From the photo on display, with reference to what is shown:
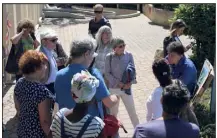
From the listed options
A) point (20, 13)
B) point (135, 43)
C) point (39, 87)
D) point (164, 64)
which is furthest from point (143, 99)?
point (135, 43)

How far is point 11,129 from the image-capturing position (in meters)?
6.24

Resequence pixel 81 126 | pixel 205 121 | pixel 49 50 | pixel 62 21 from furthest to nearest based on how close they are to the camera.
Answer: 1. pixel 62 21
2. pixel 205 121
3. pixel 49 50
4. pixel 81 126

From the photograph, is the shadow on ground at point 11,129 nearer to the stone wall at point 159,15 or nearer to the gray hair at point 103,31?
the gray hair at point 103,31

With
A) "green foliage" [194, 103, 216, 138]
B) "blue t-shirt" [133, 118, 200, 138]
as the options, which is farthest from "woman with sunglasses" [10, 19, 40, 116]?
"blue t-shirt" [133, 118, 200, 138]

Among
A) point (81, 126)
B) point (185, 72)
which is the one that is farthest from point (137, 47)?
point (81, 126)

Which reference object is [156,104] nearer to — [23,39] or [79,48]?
[79,48]

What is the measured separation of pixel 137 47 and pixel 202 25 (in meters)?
4.62

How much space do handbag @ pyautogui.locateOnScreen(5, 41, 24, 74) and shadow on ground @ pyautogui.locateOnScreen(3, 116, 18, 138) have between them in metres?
0.77

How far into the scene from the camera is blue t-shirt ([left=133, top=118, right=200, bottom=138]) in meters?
3.15

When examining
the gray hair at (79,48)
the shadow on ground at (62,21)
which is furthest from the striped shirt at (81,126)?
the shadow on ground at (62,21)

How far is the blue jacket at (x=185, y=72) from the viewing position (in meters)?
5.05

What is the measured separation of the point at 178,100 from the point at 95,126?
66 cm

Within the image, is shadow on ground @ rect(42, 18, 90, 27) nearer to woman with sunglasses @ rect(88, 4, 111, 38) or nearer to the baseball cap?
woman with sunglasses @ rect(88, 4, 111, 38)

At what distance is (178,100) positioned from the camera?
3.23 meters
